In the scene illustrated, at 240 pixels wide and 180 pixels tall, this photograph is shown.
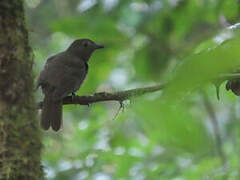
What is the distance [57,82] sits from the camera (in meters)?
4.03

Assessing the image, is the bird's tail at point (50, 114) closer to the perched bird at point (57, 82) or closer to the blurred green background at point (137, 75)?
the perched bird at point (57, 82)

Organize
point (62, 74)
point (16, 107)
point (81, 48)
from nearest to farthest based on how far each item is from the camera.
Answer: point (16, 107)
point (62, 74)
point (81, 48)

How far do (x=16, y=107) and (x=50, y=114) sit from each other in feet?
7.06

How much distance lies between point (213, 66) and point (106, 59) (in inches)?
112

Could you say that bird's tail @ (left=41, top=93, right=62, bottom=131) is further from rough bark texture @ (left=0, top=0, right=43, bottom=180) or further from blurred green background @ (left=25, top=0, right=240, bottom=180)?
rough bark texture @ (left=0, top=0, right=43, bottom=180)

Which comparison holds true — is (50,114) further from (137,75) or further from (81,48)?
(81,48)

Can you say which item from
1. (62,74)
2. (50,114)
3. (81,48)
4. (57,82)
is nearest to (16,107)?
(50,114)

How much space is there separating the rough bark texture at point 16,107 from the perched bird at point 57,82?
206cm

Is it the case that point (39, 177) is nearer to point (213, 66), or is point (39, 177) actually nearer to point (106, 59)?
point (213, 66)

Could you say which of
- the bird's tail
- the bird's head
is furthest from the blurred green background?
the bird's head

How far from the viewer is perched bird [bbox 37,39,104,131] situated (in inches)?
146

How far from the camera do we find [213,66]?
2.48 feet

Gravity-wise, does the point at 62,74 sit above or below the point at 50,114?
above

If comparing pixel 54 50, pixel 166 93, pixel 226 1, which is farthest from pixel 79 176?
pixel 54 50
